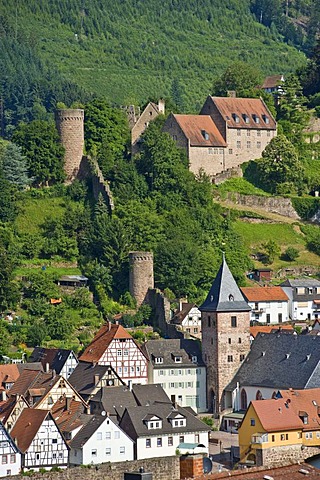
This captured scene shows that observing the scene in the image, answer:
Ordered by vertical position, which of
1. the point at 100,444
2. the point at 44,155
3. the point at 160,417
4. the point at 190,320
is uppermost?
the point at 44,155

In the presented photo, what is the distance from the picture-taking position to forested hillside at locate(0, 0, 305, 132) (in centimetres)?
14825

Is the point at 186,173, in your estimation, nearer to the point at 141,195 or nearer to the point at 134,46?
the point at 141,195

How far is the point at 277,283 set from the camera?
3757 inches

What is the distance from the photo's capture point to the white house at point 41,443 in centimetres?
6725

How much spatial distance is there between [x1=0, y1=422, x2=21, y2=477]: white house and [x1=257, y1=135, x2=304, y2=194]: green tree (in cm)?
4130

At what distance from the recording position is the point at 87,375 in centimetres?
7750

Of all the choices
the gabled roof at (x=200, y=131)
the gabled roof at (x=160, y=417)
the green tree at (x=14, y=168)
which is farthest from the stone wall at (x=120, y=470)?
the gabled roof at (x=200, y=131)

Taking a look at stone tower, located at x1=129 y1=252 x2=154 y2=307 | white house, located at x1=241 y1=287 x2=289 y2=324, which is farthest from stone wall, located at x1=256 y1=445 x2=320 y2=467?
stone tower, located at x1=129 y1=252 x2=154 y2=307

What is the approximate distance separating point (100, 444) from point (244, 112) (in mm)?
41370

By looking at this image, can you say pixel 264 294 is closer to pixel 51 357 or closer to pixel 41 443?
pixel 51 357

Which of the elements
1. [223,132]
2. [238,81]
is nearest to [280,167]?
[223,132]

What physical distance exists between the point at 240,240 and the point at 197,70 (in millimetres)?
69497

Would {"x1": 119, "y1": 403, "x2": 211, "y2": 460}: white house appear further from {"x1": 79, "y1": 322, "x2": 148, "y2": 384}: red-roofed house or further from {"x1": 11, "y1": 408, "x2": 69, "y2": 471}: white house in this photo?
{"x1": 79, "y1": 322, "x2": 148, "y2": 384}: red-roofed house

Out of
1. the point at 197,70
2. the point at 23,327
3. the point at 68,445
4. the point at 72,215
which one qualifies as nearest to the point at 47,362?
the point at 23,327
